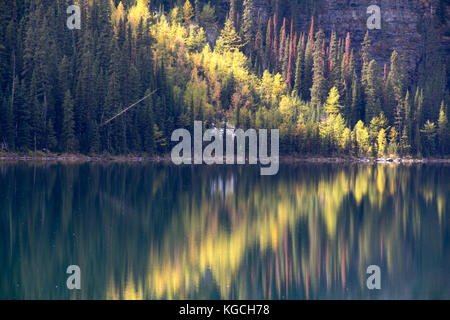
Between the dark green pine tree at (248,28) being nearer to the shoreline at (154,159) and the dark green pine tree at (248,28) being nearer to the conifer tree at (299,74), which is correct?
the conifer tree at (299,74)

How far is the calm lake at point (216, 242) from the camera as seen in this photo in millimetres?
23125

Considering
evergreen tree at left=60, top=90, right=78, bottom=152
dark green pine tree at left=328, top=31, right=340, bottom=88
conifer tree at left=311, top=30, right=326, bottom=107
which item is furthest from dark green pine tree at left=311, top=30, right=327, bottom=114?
evergreen tree at left=60, top=90, right=78, bottom=152

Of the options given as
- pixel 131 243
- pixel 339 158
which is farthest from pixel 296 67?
pixel 131 243

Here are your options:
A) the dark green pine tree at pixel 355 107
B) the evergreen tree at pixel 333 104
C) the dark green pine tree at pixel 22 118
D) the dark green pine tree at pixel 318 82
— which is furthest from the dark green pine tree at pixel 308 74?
the dark green pine tree at pixel 22 118

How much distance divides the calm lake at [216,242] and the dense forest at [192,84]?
Answer: 132 feet

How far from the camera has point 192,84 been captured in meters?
114

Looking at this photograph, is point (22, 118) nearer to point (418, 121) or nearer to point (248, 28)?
point (248, 28)

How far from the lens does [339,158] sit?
11944cm

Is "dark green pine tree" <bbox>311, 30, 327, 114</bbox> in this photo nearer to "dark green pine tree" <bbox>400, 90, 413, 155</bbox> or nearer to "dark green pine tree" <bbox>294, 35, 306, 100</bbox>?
"dark green pine tree" <bbox>294, 35, 306, 100</bbox>

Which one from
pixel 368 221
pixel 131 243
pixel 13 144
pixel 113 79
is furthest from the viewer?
pixel 113 79

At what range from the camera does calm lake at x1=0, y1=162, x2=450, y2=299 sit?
23.1 metres
